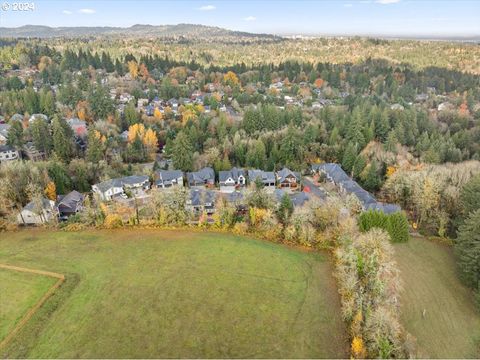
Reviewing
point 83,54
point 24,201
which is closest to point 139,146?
point 24,201

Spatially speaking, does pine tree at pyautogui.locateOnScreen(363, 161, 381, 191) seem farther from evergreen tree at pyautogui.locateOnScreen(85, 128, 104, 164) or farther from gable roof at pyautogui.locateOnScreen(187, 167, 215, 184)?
evergreen tree at pyautogui.locateOnScreen(85, 128, 104, 164)

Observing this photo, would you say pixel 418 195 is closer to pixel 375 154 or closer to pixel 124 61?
pixel 375 154

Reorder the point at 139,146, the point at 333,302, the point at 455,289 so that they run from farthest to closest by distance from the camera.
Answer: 1. the point at 139,146
2. the point at 455,289
3. the point at 333,302

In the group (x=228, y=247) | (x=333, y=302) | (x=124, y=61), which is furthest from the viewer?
(x=124, y=61)

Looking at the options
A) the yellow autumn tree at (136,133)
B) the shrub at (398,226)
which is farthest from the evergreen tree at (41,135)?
the shrub at (398,226)

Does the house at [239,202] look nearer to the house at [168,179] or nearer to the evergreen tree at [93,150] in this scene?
the house at [168,179]

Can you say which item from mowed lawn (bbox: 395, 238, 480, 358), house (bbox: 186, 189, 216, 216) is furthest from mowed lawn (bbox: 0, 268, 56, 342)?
mowed lawn (bbox: 395, 238, 480, 358)

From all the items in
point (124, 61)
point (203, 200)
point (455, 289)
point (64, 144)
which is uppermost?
point (124, 61)
